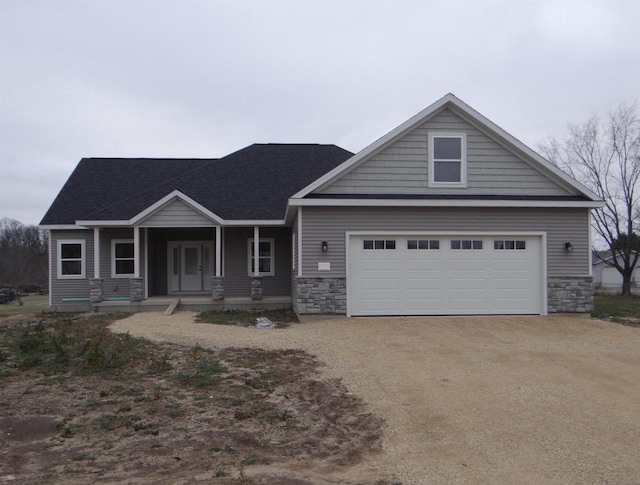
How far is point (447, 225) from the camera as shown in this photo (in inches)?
537

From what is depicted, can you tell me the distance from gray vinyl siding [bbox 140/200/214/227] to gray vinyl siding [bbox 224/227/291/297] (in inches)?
78.7

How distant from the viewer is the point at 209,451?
4.75 m

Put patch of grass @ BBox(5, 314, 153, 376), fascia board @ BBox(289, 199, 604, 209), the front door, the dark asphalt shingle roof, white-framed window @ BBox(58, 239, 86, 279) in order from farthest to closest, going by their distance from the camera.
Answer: the front door
white-framed window @ BBox(58, 239, 86, 279)
the dark asphalt shingle roof
fascia board @ BBox(289, 199, 604, 209)
patch of grass @ BBox(5, 314, 153, 376)

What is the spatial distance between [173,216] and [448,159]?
28.3 ft

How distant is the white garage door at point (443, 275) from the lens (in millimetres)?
13438

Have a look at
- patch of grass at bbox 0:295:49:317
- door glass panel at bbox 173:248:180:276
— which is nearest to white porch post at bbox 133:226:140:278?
door glass panel at bbox 173:248:180:276

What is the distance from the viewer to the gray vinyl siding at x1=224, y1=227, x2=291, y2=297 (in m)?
18.0

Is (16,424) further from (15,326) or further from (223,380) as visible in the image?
(15,326)

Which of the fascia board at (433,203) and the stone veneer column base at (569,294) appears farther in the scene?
the stone veneer column base at (569,294)

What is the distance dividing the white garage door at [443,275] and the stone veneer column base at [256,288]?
4181 millimetres

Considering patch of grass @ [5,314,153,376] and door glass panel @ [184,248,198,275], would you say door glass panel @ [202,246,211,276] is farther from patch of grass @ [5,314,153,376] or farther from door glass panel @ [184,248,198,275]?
patch of grass @ [5,314,153,376]

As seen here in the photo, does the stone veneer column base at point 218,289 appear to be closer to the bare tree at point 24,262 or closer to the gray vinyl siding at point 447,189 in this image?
the gray vinyl siding at point 447,189

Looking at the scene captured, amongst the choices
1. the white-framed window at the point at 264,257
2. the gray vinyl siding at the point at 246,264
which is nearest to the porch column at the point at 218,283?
the gray vinyl siding at the point at 246,264

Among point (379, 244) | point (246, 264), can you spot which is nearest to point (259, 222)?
point (246, 264)
